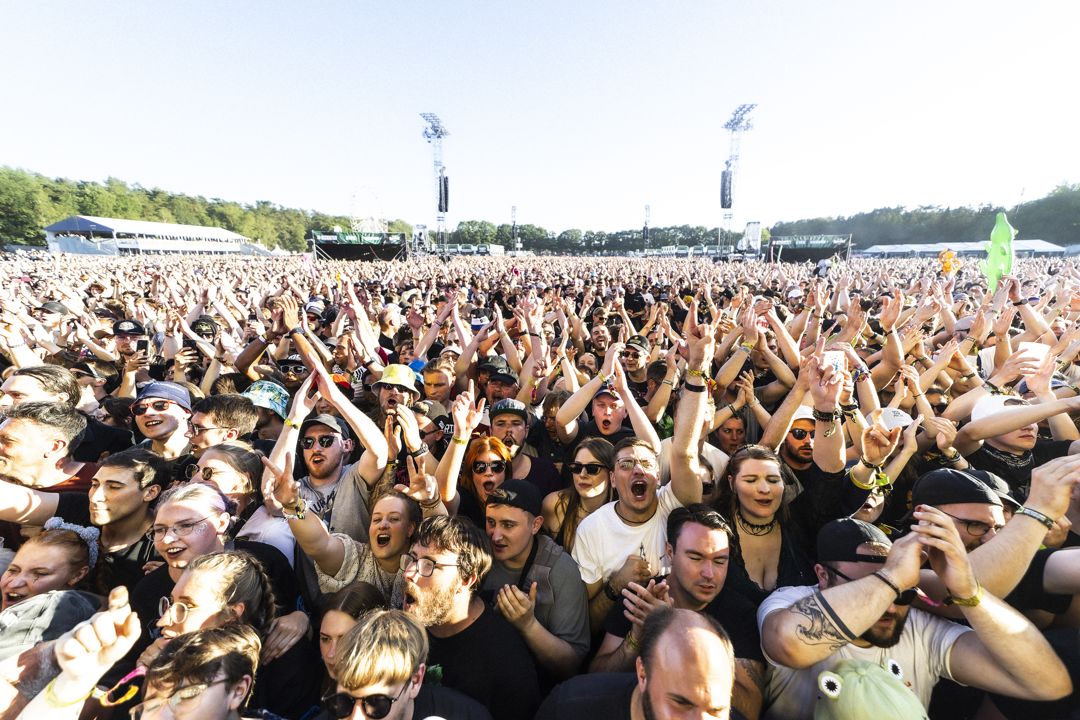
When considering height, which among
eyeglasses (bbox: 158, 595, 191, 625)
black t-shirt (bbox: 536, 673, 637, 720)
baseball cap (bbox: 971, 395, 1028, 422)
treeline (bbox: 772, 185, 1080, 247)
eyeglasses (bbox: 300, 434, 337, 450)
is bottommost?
black t-shirt (bbox: 536, 673, 637, 720)

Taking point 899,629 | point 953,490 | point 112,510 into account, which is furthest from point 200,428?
point 953,490

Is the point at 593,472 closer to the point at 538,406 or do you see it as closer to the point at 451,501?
the point at 451,501

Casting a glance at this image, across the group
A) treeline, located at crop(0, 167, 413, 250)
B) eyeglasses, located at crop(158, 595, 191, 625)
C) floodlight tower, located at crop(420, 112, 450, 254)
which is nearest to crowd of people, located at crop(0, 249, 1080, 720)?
eyeglasses, located at crop(158, 595, 191, 625)

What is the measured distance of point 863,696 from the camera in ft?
5.34

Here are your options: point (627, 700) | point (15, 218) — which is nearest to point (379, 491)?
point (627, 700)

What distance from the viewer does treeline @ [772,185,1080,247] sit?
71.2 metres

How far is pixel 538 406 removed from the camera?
17.1ft

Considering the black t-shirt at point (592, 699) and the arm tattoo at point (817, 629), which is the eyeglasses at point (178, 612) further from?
the arm tattoo at point (817, 629)

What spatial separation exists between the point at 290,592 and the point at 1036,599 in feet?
12.0

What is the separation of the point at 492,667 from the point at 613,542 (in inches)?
38.4

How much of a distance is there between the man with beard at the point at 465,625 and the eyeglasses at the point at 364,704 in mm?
459

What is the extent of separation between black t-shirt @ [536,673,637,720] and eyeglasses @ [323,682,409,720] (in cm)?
63

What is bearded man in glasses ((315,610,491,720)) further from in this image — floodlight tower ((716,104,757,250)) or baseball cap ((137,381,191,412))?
floodlight tower ((716,104,757,250))

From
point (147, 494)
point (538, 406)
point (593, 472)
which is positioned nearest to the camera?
point (147, 494)
